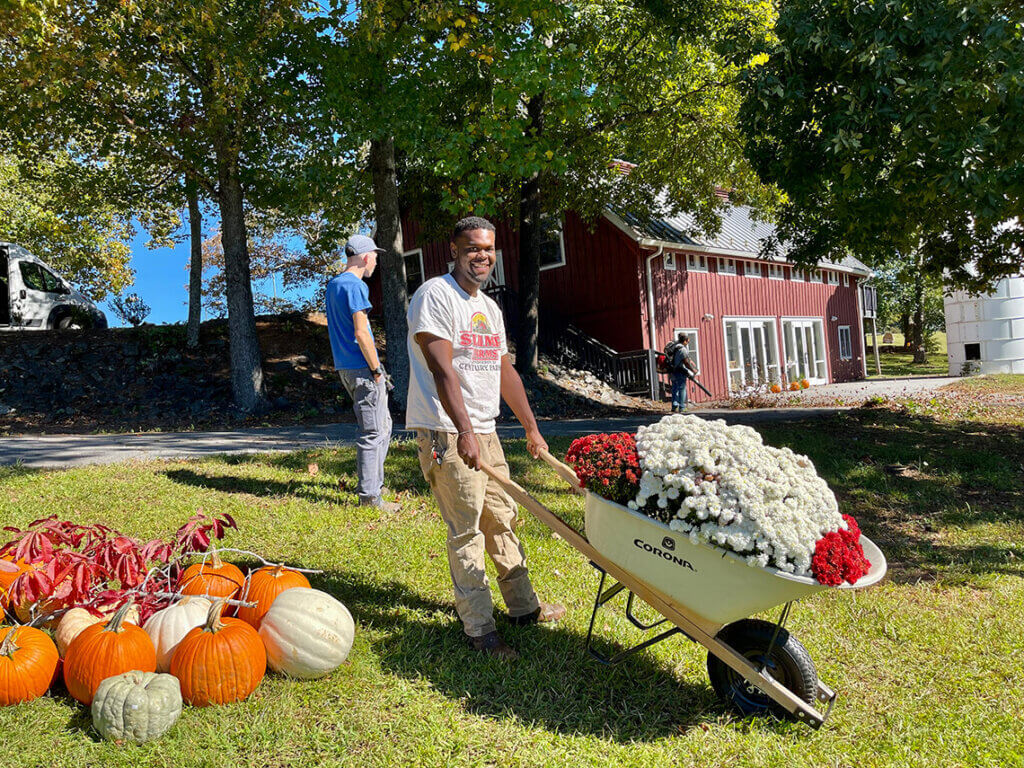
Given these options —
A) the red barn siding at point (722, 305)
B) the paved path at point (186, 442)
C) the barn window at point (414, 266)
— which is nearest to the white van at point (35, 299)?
the paved path at point (186, 442)

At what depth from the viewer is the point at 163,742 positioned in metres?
2.78

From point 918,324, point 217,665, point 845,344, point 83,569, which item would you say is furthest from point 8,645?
point 918,324

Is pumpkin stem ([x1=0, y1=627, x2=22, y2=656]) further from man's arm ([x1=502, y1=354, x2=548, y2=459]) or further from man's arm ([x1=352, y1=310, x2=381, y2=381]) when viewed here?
man's arm ([x1=352, y1=310, x2=381, y2=381])

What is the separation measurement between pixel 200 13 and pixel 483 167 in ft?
16.3

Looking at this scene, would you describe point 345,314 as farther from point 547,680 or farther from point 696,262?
point 696,262

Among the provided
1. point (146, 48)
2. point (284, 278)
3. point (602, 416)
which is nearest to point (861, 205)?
point (602, 416)

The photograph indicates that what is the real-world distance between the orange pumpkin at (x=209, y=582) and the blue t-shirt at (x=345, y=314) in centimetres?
202

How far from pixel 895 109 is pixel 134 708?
8.77 meters

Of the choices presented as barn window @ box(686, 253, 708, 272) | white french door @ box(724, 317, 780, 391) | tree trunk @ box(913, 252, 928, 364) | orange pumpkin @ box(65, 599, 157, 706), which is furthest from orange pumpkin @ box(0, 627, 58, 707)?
tree trunk @ box(913, 252, 928, 364)

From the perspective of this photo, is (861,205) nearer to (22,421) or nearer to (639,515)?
(639,515)

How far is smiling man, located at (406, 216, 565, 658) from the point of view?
132 inches

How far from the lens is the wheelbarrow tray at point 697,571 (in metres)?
2.64

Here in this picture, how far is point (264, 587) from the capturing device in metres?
3.51

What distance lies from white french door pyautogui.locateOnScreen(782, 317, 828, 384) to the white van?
2200 centimetres
